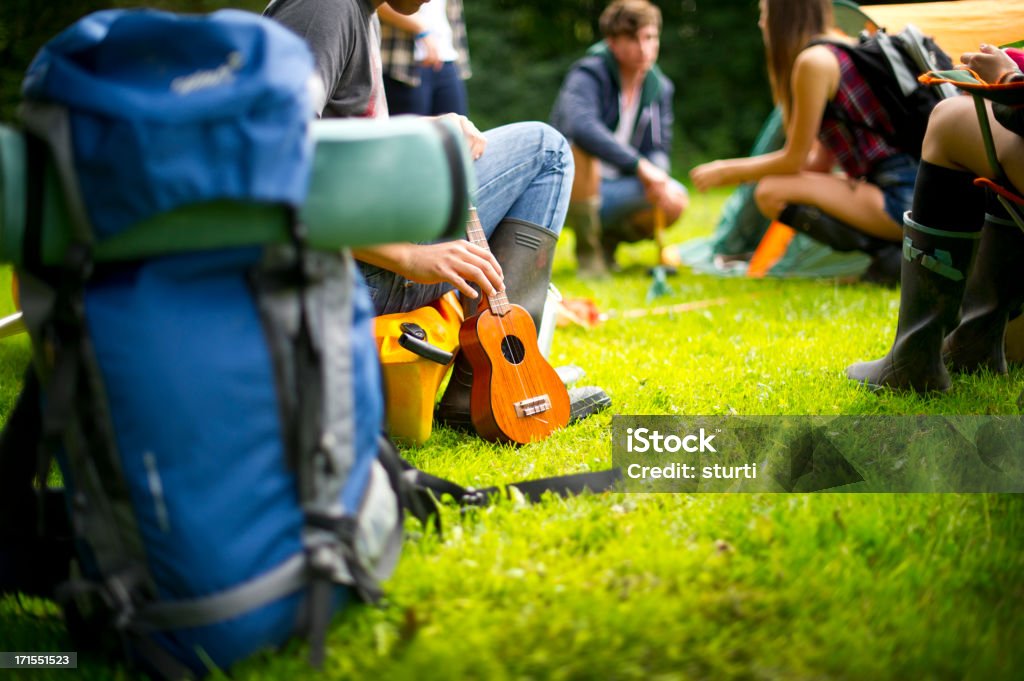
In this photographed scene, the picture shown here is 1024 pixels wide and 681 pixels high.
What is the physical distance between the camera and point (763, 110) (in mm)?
13039

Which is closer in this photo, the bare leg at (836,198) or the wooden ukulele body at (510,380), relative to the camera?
the wooden ukulele body at (510,380)

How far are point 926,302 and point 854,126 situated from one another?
→ 6.24 ft

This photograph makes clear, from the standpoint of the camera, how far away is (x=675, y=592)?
5.23 feet

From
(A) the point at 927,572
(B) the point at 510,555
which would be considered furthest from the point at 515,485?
(A) the point at 927,572

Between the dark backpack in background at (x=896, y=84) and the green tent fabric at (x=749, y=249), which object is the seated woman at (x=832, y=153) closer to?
the dark backpack in background at (x=896, y=84)

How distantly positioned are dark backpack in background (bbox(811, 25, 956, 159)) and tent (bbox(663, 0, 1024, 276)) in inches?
3.2

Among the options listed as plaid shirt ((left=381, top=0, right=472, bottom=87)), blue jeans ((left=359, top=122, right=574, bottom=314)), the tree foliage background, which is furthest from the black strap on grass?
the tree foliage background

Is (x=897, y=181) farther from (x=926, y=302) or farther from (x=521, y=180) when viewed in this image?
(x=521, y=180)

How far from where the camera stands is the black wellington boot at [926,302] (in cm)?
251

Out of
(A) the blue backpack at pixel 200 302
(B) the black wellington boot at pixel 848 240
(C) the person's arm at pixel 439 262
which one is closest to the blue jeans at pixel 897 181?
(B) the black wellington boot at pixel 848 240

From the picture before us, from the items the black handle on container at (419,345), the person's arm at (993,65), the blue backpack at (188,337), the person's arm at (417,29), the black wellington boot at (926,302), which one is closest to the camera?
the blue backpack at (188,337)

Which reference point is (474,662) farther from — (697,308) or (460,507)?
(697,308)

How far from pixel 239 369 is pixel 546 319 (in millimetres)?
1618

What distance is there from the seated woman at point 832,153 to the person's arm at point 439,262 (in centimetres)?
231
